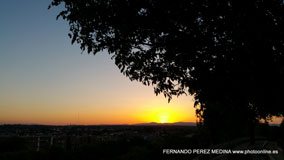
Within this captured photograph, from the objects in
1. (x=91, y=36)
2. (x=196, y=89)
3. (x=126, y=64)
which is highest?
(x=91, y=36)

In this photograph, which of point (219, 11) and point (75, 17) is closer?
point (219, 11)

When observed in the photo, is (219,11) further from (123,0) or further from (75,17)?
(75,17)

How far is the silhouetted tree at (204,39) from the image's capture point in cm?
659

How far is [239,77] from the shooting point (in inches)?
269

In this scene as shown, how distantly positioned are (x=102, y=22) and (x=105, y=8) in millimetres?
352

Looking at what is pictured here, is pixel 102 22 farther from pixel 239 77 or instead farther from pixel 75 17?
pixel 239 77

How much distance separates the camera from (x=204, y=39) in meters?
7.00

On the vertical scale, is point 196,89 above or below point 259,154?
above

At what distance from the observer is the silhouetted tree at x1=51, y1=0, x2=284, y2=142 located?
659 centimetres

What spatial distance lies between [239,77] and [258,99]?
1.20m

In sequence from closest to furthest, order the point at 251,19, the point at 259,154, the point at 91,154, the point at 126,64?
the point at 251,19
the point at 126,64
the point at 259,154
the point at 91,154

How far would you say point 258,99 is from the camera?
777 centimetres

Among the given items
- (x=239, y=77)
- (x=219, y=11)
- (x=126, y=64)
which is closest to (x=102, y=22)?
(x=126, y=64)

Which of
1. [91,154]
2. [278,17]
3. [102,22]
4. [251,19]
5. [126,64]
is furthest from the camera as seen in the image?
[91,154]
